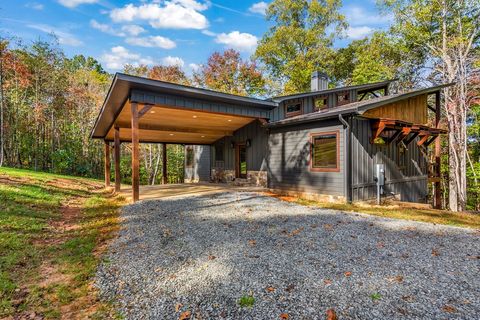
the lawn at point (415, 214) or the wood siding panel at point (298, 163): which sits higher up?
the wood siding panel at point (298, 163)

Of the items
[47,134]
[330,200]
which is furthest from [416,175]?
[47,134]

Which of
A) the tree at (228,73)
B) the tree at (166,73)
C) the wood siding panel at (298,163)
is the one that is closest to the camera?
the wood siding panel at (298,163)

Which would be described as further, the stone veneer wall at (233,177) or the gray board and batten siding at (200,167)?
the gray board and batten siding at (200,167)

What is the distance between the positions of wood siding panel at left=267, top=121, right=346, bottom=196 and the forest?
30.7ft

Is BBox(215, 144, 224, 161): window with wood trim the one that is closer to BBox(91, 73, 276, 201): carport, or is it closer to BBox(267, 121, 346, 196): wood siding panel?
BBox(91, 73, 276, 201): carport

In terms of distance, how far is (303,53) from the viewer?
21.8m

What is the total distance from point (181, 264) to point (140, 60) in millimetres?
22492

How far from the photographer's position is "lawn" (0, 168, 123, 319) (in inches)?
96.1

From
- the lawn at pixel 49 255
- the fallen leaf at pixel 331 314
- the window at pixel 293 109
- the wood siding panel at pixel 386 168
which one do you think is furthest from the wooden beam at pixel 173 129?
the fallen leaf at pixel 331 314

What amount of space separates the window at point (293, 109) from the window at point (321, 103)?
2.74 feet

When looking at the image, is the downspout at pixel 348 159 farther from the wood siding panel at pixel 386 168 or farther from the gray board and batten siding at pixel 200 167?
the gray board and batten siding at pixel 200 167

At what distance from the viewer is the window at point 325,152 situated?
7.79 meters

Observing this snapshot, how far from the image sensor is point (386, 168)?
8617mm

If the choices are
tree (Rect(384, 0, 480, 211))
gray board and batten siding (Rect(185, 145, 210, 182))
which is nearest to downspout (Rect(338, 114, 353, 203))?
tree (Rect(384, 0, 480, 211))
